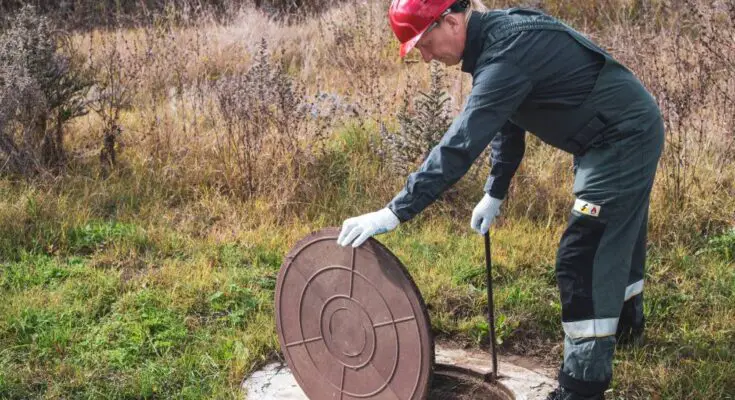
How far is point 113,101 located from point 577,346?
4870 mm

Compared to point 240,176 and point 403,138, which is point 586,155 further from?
point 240,176

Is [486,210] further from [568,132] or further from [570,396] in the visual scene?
[570,396]

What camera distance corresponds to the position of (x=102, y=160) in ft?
21.5

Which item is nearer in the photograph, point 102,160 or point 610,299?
point 610,299

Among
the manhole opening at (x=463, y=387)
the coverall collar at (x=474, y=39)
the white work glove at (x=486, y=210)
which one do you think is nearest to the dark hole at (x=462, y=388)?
the manhole opening at (x=463, y=387)

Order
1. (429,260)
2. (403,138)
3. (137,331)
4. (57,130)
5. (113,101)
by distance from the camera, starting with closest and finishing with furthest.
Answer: (137,331)
(429,260)
(403,138)
(57,130)
(113,101)

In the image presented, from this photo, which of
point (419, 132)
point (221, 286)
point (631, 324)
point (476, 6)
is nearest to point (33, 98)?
point (221, 286)

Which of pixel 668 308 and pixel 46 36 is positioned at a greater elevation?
pixel 46 36

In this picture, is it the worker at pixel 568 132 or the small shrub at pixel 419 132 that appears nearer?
the worker at pixel 568 132

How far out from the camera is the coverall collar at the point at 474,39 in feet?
10.6

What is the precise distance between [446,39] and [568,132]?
2.03 feet

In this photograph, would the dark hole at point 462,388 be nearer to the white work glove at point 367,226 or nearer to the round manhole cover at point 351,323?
the round manhole cover at point 351,323

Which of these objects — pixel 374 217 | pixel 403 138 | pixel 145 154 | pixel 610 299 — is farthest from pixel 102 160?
pixel 610 299

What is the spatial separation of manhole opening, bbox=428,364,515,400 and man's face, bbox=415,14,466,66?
163 cm
